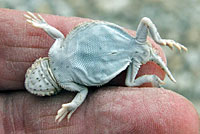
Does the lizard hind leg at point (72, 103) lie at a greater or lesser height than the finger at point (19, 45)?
lesser

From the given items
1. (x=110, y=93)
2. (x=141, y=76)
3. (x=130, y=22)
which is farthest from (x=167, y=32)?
(x=110, y=93)

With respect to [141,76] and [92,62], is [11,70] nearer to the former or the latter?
[92,62]

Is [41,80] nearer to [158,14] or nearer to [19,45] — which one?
[19,45]

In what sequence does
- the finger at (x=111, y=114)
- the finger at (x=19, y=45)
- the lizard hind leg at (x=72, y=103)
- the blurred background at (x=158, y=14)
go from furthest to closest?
the blurred background at (x=158, y=14) → the finger at (x=19, y=45) → the lizard hind leg at (x=72, y=103) → the finger at (x=111, y=114)

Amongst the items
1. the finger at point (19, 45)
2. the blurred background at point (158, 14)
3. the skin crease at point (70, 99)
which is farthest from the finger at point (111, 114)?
the blurred background at point (158, 14)

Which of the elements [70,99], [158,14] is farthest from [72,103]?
[158,14]

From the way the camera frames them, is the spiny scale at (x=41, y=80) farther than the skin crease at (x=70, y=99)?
Yes

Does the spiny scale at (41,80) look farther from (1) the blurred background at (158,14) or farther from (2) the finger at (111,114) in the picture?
(1) the blurred background at (158,14)

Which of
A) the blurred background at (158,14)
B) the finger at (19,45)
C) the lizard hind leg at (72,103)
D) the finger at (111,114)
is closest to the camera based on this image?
the finger at (111,114)
